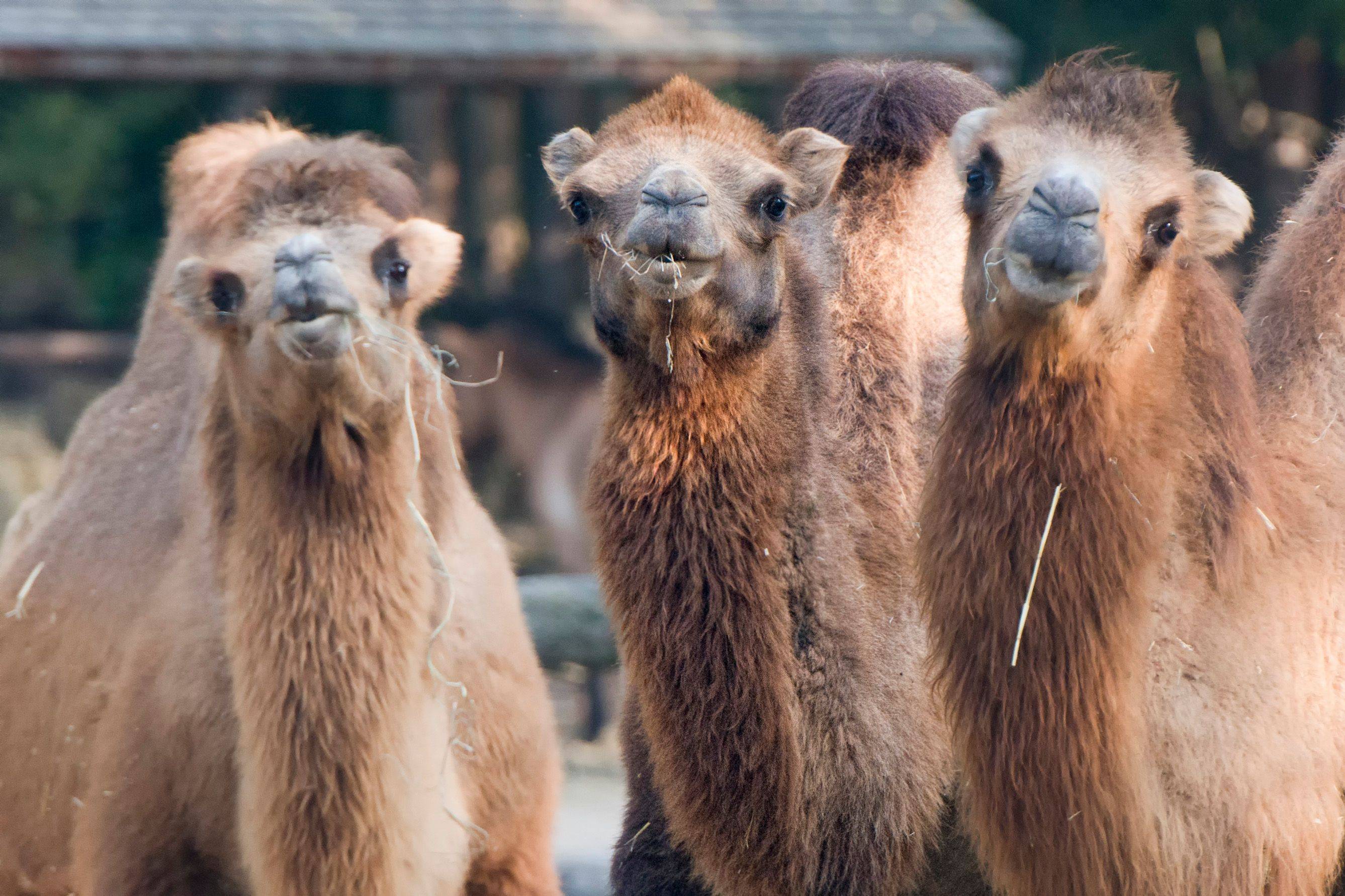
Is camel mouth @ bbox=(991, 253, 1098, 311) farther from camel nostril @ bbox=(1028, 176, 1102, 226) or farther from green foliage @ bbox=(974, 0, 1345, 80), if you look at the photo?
green foliage @ bbox=(974, 0, 1345, 80)

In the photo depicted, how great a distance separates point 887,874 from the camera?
3006 millimetres

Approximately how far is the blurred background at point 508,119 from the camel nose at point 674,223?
9.85 ft

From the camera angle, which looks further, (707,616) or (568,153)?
(568,153)

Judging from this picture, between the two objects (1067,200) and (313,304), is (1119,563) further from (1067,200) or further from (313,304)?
(313,304)

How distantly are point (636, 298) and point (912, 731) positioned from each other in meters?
1.02

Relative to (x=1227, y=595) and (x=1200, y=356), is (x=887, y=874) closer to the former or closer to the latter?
(x=1227, y=595)

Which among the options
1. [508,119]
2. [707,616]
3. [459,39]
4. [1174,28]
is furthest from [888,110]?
[508,119]

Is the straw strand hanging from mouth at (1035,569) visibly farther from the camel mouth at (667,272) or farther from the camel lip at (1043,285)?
the camel mouth at (667,272)

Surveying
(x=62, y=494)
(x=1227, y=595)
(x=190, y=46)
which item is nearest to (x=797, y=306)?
(x=1227, y=595)

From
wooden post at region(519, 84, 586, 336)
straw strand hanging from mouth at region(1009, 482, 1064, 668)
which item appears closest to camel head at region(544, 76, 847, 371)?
straw strand hanging from mouth at region(1009, 482, 1064, 668)

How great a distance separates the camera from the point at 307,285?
3.06 m

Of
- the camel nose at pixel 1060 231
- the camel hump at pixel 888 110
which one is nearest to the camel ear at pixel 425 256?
the camel hump at pixel 888 110

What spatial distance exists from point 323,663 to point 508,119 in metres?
10.3

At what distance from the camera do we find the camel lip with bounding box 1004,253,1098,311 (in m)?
2.53
